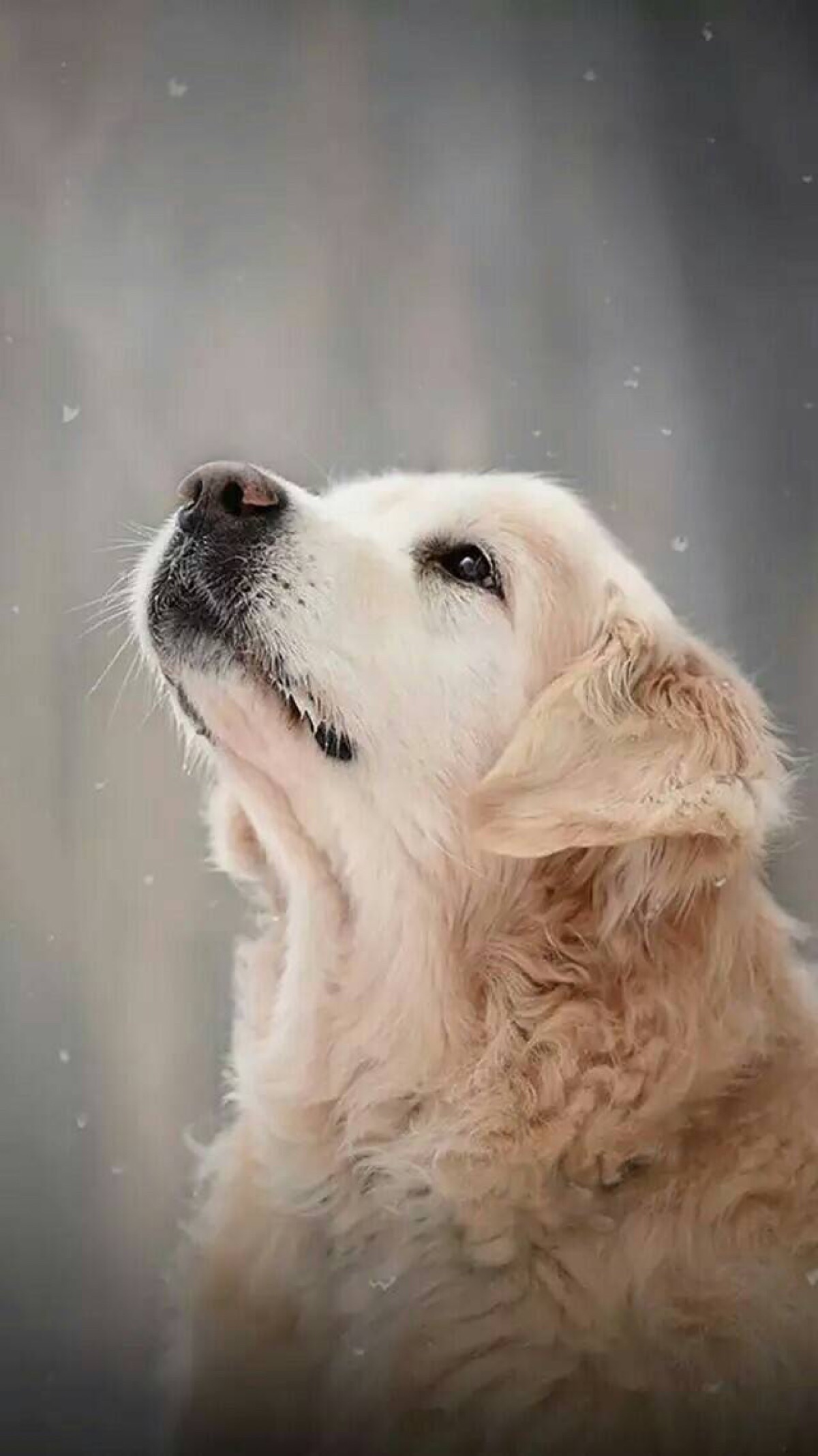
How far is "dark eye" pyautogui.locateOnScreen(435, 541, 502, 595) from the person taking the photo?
4.51 ft

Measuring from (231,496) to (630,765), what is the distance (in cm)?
36

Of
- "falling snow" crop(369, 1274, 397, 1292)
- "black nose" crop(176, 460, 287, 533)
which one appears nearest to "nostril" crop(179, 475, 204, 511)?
"black nose" crop(176, 460, 287, 533)

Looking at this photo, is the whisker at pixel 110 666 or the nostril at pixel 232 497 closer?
the nostril at pixel 232 497

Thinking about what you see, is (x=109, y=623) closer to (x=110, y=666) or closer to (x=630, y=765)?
(x=110, y=666)

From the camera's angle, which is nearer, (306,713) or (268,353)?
(306,713)

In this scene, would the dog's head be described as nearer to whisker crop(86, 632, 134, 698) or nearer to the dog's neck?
the dog's neck

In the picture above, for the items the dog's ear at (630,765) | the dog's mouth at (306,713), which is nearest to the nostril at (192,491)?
the dog's mouth at (306,713)

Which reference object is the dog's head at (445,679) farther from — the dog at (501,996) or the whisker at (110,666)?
the whisker at (110,666)

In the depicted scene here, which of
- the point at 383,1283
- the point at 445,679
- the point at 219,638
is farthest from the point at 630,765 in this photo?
the point at 383,1283

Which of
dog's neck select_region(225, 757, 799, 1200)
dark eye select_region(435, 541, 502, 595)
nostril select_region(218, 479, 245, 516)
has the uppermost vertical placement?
dark eye select_region(435, 541, 502, 595)

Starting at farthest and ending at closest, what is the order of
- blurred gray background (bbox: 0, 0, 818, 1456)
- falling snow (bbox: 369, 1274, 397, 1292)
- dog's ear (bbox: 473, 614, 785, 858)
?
blurred gray background (bbox: 0, 0, 818, 1456) < falling snow (bbox: 369, 1274, 397, 1292) < dog's ear (bbox: 473, 614, 785, 858)

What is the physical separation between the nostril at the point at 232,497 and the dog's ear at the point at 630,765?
0.88ft

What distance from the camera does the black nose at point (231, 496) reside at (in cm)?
134

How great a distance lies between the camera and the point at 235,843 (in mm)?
1499
